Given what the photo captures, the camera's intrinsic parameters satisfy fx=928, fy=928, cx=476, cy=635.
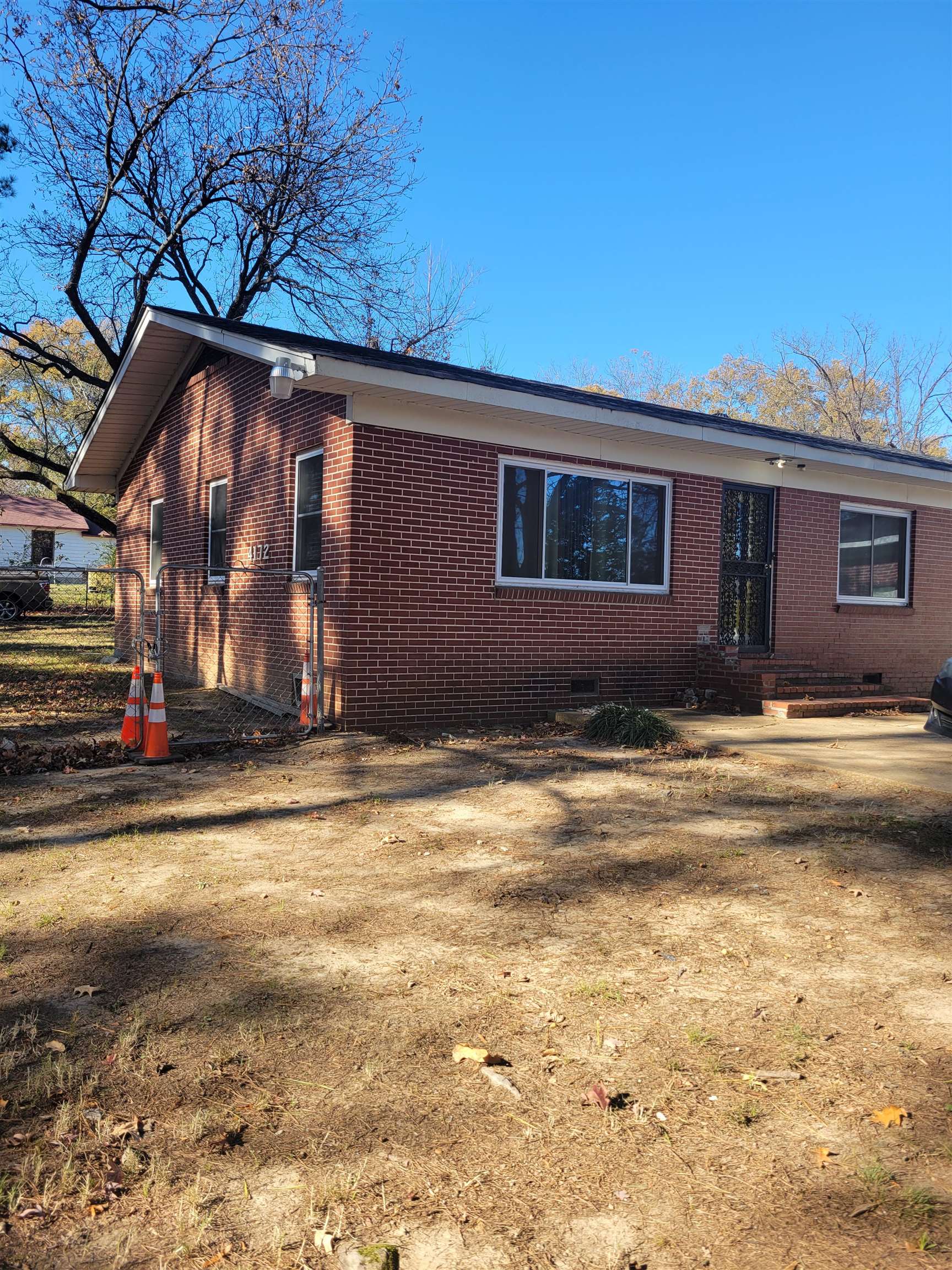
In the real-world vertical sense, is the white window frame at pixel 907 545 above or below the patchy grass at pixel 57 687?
above

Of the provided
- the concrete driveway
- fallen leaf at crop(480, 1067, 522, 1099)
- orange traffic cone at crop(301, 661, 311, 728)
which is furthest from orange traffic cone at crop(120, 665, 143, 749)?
fallen leaf at crop(480, 1067, 522, 1099)

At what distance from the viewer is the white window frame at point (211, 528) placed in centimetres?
1298

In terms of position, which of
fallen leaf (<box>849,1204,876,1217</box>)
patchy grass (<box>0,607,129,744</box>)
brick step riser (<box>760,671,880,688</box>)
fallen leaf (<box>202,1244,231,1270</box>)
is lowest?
fallen leaf (<box>202,1244,231,1270</box>)

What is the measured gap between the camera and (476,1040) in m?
3.07

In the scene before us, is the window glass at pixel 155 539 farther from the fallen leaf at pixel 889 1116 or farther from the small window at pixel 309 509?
the fallen leaf at pixel 889 1116

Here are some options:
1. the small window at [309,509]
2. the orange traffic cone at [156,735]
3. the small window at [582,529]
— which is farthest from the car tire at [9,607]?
the orange traffic cone at [156,735]

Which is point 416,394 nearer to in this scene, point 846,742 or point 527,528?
point 527,528

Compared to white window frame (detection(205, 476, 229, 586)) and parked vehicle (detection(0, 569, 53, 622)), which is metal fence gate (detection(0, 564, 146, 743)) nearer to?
parked vehicle (detection(0, 569, 53, 622))

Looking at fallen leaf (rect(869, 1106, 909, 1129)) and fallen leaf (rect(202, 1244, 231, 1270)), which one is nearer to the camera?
fallen leaf (rect(202, 1244, 231, 1270))

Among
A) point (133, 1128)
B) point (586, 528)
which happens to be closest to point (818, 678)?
point (586, 528)

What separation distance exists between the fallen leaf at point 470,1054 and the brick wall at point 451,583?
21.3ft

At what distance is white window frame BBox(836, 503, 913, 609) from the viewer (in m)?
13.8

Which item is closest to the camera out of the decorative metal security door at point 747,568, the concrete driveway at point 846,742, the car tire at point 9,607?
the concrete driveway at point 846,742

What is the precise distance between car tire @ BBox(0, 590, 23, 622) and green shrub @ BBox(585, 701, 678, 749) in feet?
83.7
